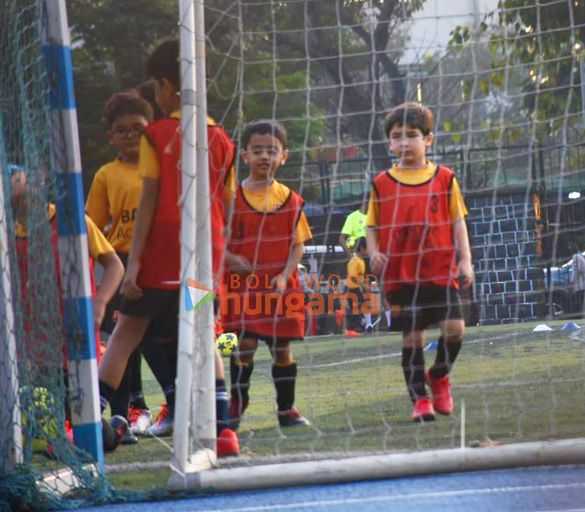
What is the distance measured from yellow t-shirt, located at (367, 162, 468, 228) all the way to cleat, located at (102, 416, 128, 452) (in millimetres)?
1359

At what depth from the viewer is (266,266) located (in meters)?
5.37

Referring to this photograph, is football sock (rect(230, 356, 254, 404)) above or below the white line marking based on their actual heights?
above

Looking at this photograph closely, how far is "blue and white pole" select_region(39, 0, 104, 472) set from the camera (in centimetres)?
400

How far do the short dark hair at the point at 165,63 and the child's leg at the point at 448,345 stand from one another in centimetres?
151

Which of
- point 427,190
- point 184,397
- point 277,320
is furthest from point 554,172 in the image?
point 184,397

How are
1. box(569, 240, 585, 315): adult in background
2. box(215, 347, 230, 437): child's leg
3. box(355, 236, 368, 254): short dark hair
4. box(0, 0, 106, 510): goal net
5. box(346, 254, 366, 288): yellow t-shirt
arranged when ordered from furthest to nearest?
box(346, 254, 366, 288): yellow t-shirt
box(355, 236, 368, 254): short dark hair
box(569, 240, 585, 315): adult in background
box(215, 347, 230, 437): child's leg
box(0, 0, 106, 510): goal net

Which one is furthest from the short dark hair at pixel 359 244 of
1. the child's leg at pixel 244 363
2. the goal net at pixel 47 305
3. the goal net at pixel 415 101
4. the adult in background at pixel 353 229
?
the goal net at pixel 47 305

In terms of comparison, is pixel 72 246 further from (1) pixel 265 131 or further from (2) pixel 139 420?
(2) pixel 139 420

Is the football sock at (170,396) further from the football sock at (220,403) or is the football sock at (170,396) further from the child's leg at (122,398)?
the football sock at (220,403)

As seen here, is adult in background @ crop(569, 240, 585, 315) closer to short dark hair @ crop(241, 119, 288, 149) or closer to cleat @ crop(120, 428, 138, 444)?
short dark hair @ crop(241, 119, 288, 149)

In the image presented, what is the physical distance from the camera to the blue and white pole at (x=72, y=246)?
→ 4.00 metres

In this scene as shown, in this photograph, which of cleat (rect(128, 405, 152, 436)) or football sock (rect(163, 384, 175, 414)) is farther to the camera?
cleat (rect(128, 405, 152, 436))

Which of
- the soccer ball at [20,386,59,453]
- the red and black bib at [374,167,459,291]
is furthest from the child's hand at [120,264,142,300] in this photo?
the red and black bib at [374,167,459,291]

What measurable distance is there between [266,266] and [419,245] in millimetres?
660
